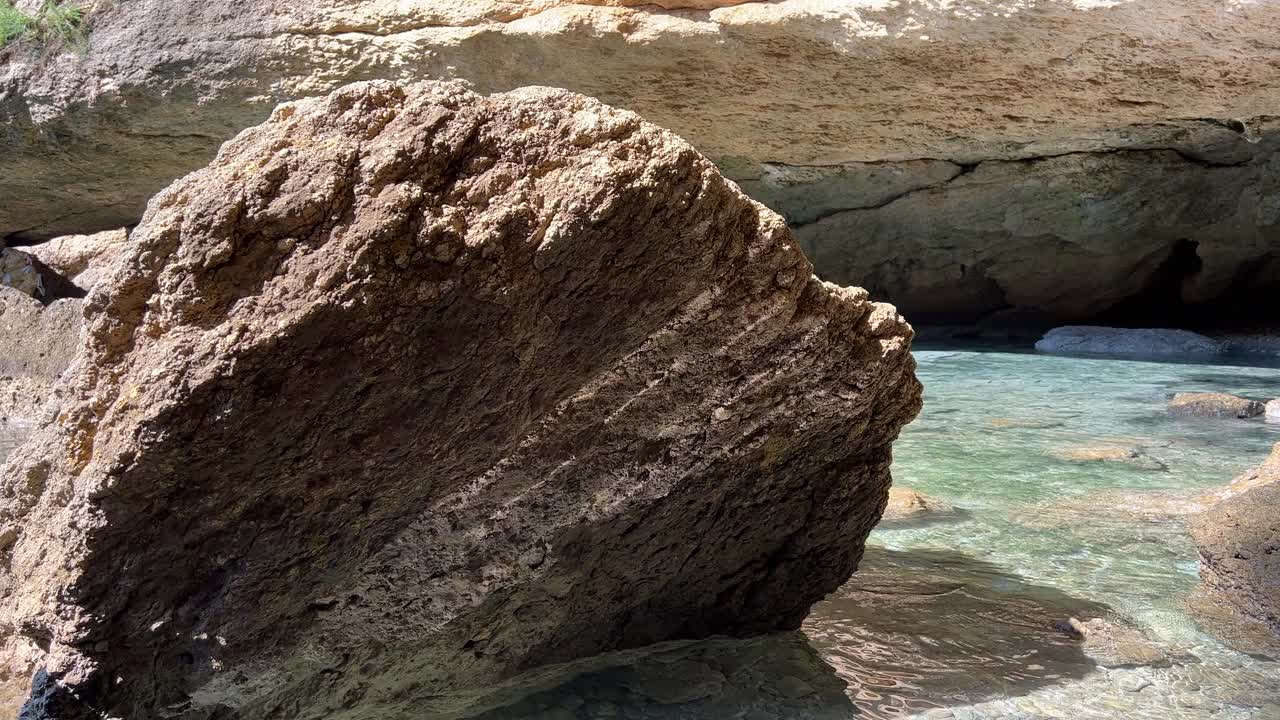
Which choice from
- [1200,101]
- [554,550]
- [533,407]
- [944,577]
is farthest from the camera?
[1200,101]

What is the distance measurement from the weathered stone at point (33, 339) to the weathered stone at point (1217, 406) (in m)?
6.54

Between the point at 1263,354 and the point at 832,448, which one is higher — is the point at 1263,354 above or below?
below

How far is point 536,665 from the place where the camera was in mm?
2354

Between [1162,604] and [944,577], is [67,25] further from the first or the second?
[1162,604]

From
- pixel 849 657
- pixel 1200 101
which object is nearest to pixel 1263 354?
pixel 1200 101

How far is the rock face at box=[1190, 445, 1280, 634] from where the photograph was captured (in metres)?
2.77

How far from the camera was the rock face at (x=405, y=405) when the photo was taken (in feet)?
5.03

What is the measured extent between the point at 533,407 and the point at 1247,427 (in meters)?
4.91

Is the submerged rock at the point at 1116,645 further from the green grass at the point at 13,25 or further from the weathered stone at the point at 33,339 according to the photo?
the green grass at the point at 13,25

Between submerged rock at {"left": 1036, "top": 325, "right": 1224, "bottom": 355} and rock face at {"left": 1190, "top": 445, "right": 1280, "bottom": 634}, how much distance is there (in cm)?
716

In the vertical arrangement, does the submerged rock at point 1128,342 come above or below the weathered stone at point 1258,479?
below

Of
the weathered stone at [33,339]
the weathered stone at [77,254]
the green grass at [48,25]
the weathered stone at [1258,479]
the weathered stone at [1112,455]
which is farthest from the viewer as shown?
the weathered stone at [77,254]

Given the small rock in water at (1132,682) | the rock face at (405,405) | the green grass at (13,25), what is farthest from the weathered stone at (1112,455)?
the green grass at (13,25)

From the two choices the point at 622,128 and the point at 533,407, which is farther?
the point at 533,407
